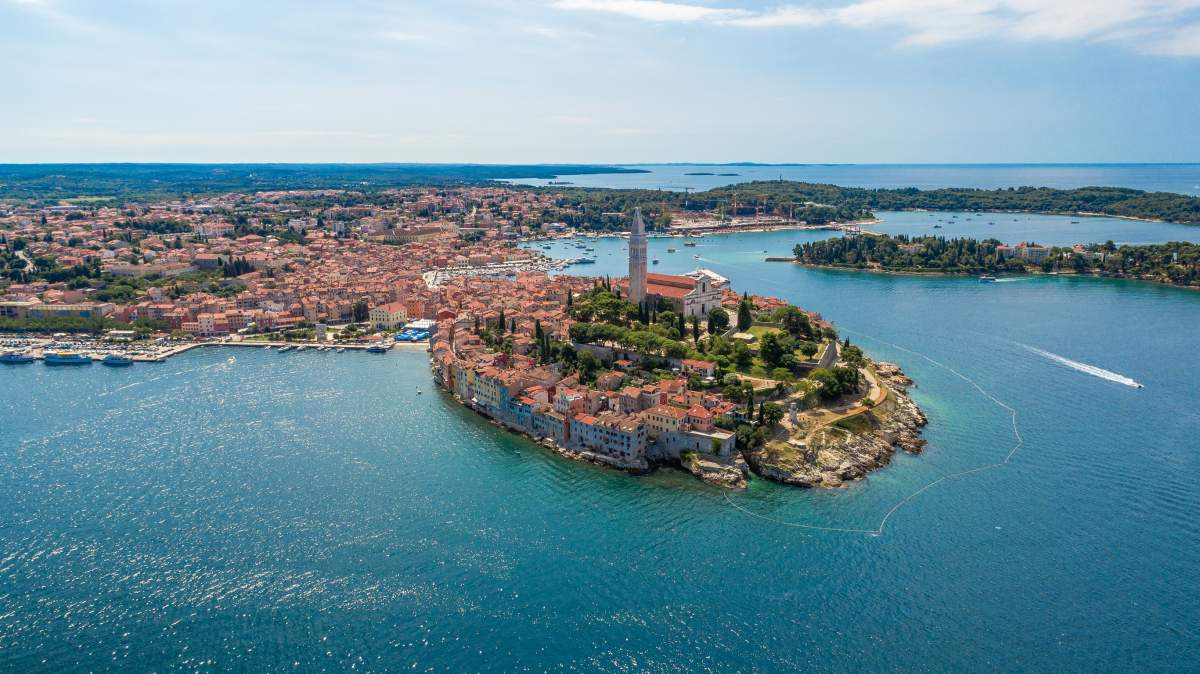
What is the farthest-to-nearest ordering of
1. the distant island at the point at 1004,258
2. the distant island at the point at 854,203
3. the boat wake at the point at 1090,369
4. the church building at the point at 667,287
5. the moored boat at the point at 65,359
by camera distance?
1. the distant island at the point at 854,203
2. the distant island at the point at 1004,258
3. the church building at the point at 667,287
4. the moored boat at the point at 65,359
5. the boat wake at the point at 1090,369

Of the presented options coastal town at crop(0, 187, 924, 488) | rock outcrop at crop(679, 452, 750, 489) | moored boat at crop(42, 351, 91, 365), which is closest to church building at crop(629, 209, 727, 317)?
coastal town at crop(0, 187, 924, 488)

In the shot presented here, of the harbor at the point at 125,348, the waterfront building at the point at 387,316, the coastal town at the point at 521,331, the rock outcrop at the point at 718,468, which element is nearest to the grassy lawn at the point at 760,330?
the coastal town at the point at 521,331

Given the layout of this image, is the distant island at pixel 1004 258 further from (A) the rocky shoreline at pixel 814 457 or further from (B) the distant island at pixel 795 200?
(A) the rocky shoreline at pixel 814 457

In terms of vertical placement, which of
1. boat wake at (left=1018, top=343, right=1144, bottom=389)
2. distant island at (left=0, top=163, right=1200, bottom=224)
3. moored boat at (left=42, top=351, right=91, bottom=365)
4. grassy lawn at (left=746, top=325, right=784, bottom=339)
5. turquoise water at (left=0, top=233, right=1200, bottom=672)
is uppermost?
distant island at (left=0, top=163, right=1200, bottom=224)

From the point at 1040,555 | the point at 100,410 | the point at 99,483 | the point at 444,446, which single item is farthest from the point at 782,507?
the point at 100,410

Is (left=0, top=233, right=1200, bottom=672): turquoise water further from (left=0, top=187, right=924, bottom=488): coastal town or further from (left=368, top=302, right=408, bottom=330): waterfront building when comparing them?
(left=368, top=302, right=408, bottom=330): waterfront building
